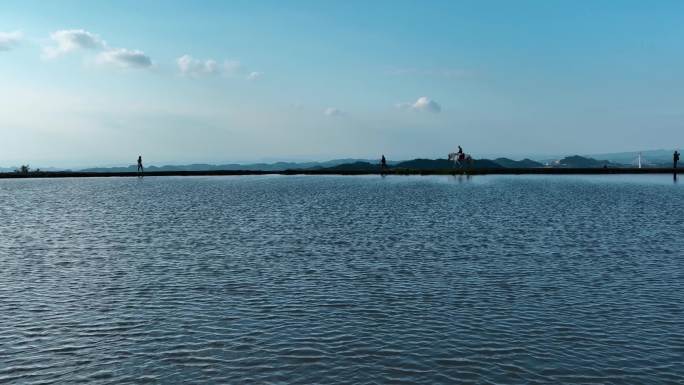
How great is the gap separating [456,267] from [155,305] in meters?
14.7

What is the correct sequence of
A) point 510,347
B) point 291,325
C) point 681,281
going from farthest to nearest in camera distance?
point 681,281 < point 291,325 < point 510,347

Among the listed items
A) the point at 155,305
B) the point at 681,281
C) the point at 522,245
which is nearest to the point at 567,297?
the point at 681,281

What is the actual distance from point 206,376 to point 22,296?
12.4 m

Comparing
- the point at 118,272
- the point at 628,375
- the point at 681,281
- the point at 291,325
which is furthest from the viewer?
the point at 118,272

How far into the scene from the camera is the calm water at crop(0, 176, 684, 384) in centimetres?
1531

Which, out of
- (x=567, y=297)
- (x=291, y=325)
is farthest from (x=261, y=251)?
(x=567, y=297)

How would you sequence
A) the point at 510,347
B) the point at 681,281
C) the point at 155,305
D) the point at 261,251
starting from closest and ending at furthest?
1. the point at 510,347
2. the point at 155,305
3. the point at 681,281
4. the point at 261,251

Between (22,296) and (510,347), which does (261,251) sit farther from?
(510,347)

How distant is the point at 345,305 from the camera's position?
2141cm

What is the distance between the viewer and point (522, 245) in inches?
1398

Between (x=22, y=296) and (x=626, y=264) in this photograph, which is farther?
(x=626, y=264)

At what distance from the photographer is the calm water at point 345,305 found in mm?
15312

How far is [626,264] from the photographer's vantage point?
28641mm

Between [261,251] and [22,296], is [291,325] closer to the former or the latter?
[22,296]
